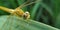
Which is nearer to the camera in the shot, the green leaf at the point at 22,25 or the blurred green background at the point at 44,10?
the green leaf at the point at 22,25

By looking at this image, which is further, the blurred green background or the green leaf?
the blurred green background

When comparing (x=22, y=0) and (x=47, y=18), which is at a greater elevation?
(x=22, y=0)

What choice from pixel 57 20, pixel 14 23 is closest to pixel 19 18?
pixel 14 23

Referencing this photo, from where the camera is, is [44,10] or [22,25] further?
[44,10]

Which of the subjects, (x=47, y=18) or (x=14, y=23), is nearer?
(x=14, y=23)

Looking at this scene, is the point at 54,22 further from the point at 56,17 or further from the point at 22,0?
the point at 22,0

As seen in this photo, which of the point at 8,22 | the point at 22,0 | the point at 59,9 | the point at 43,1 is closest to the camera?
the point at 8,22

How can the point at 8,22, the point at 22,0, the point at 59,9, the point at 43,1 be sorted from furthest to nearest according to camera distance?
the point at 43,1 < the point at 59,9 < the point at 22,0 < the point at 8,22
